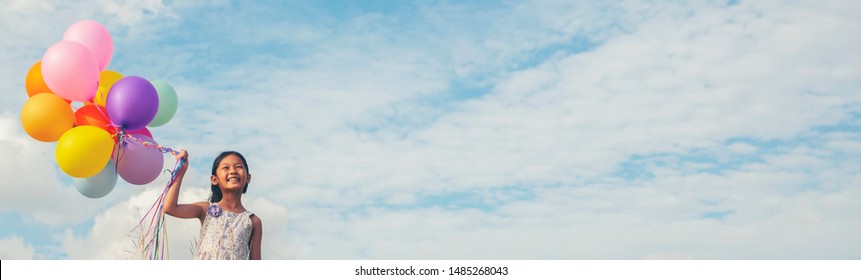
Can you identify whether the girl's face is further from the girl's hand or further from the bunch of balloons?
the bunch of balloons

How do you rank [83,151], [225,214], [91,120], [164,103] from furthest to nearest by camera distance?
[164,103] → [91,120] → [83,151] → [225,214]

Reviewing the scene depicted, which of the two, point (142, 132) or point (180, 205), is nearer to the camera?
point (180, 205)

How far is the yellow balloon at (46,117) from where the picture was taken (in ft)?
23.0

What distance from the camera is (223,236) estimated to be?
5.96m

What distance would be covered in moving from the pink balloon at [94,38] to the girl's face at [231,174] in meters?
2.49

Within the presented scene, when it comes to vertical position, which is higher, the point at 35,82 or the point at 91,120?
the point at 35,82

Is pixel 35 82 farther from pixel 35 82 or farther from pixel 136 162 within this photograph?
pixel 136 162

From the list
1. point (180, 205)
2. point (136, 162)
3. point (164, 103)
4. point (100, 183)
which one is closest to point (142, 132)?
point (164, 103)

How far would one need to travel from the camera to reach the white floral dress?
596 cm

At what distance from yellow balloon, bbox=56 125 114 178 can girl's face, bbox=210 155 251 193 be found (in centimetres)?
132

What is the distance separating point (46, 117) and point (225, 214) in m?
2.21

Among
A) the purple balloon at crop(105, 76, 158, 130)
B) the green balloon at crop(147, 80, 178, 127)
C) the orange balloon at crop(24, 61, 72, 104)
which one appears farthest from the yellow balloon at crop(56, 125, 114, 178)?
the orange balloon at crop(24, 61, 72, 104)
